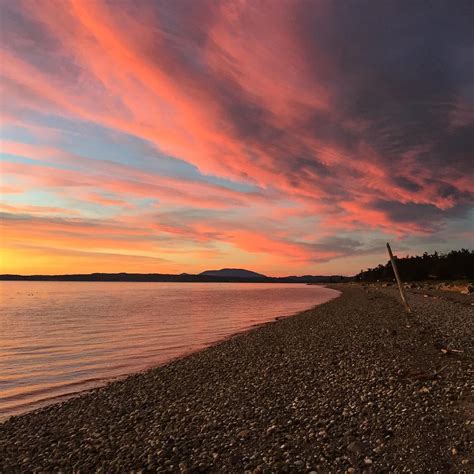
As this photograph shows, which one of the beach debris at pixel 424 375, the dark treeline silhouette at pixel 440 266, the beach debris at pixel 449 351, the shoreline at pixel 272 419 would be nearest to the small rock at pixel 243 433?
the shoreline at pixel 272 419

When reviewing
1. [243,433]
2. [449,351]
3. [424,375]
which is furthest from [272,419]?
[449,351]

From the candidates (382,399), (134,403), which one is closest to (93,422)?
(134,403)

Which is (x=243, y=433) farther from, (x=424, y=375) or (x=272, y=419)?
(x=424, y=375)

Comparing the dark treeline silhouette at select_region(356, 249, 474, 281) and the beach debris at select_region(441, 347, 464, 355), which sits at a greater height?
the dark treeline silhouette at select_region(356, 249, 474, 281)

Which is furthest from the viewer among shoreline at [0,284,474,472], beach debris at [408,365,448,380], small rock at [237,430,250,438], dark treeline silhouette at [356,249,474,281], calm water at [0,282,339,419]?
dark treeline silhouette at [356,249,474,281]

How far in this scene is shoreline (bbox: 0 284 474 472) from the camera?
8180mm

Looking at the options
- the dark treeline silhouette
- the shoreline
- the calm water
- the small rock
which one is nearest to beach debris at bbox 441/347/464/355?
the shoreline

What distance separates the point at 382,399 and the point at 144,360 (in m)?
15.3

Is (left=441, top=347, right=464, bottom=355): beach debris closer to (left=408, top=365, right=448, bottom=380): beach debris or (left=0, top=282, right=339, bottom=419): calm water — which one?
(left=408, top=365, right=448, bottom=380): beach debris

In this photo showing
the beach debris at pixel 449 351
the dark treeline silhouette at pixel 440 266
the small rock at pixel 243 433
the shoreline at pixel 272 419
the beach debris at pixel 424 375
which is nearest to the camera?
the shoreline at pixel 272 419

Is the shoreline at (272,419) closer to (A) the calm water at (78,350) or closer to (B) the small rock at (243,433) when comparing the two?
(B) the small rock at (243,433)

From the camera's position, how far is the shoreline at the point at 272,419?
8180mm

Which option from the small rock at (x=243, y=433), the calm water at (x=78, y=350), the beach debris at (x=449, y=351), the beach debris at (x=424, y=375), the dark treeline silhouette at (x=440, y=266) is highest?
the dark treeline silhouette at (x=440, y=266)

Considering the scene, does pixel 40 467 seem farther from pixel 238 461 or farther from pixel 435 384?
pixel 435 384
